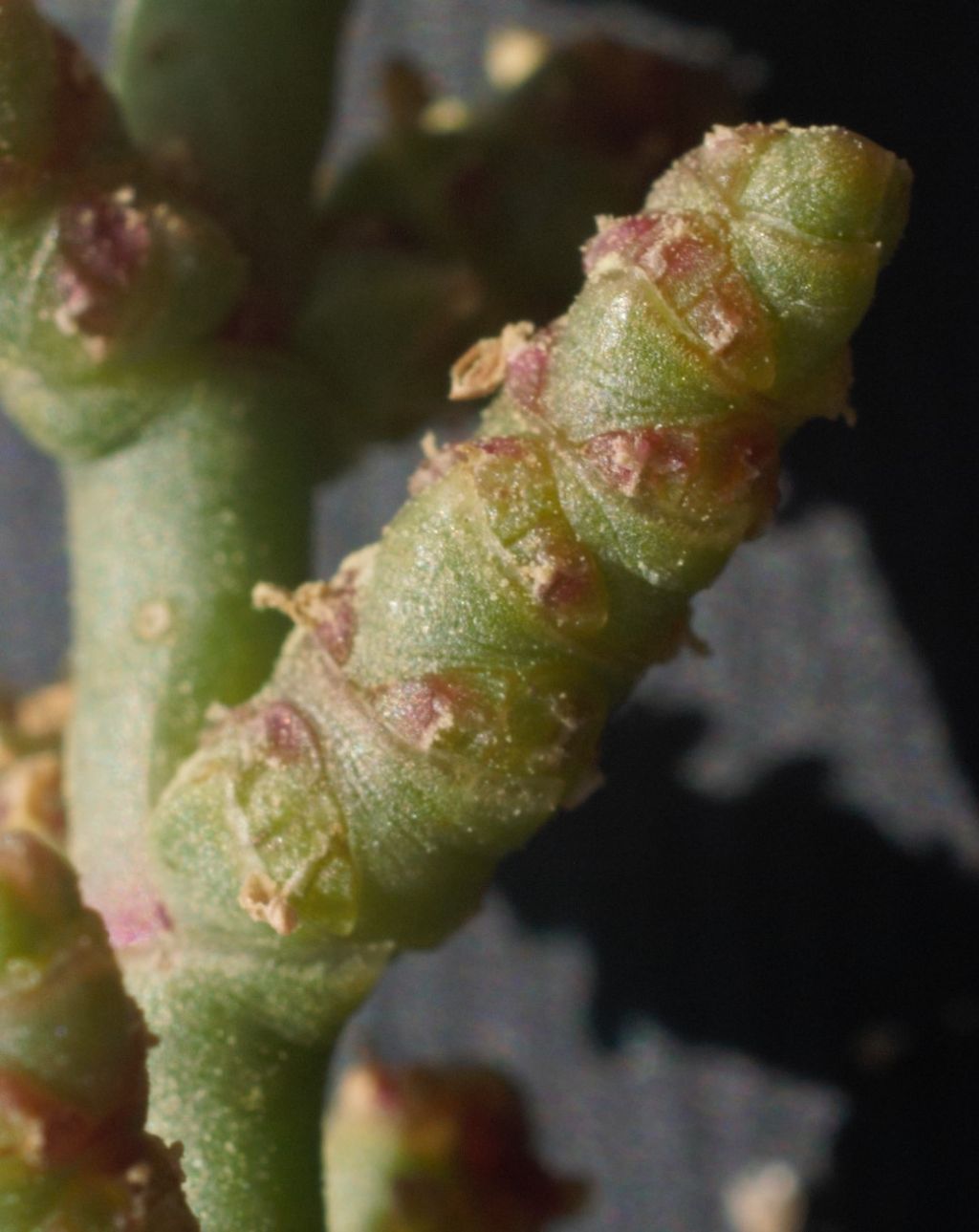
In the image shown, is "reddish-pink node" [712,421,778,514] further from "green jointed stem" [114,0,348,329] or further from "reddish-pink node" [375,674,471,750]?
"green jointed stem" [114,0,348,329]

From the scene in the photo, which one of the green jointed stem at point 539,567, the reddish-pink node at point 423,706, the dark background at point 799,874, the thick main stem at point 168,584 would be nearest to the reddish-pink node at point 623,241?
the green jointed stem at point 539,567

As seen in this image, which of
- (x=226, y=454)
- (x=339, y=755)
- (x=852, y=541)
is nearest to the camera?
(x=339, y=755)

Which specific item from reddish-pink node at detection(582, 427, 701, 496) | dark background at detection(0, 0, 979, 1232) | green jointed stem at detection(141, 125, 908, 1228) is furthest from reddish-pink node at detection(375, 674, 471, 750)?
dark background at detection(0, 0, 979, 1232)

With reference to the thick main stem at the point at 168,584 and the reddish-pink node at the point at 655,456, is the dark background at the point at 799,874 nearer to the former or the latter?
the thick main stem at the point at 168,584

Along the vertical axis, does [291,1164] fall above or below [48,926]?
below

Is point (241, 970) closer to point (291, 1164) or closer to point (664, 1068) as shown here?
point (291, 1164)

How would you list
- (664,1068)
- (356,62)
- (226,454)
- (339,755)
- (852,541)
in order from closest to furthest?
1. (339,755)
2. (226,454)
3. (852,541)
4. (664,1068)
5. (356,62)

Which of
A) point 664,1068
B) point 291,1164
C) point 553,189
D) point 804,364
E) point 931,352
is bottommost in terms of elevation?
point 664,1068

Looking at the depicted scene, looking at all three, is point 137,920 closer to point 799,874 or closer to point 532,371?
point 532,371

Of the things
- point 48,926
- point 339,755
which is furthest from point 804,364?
point 48,926
